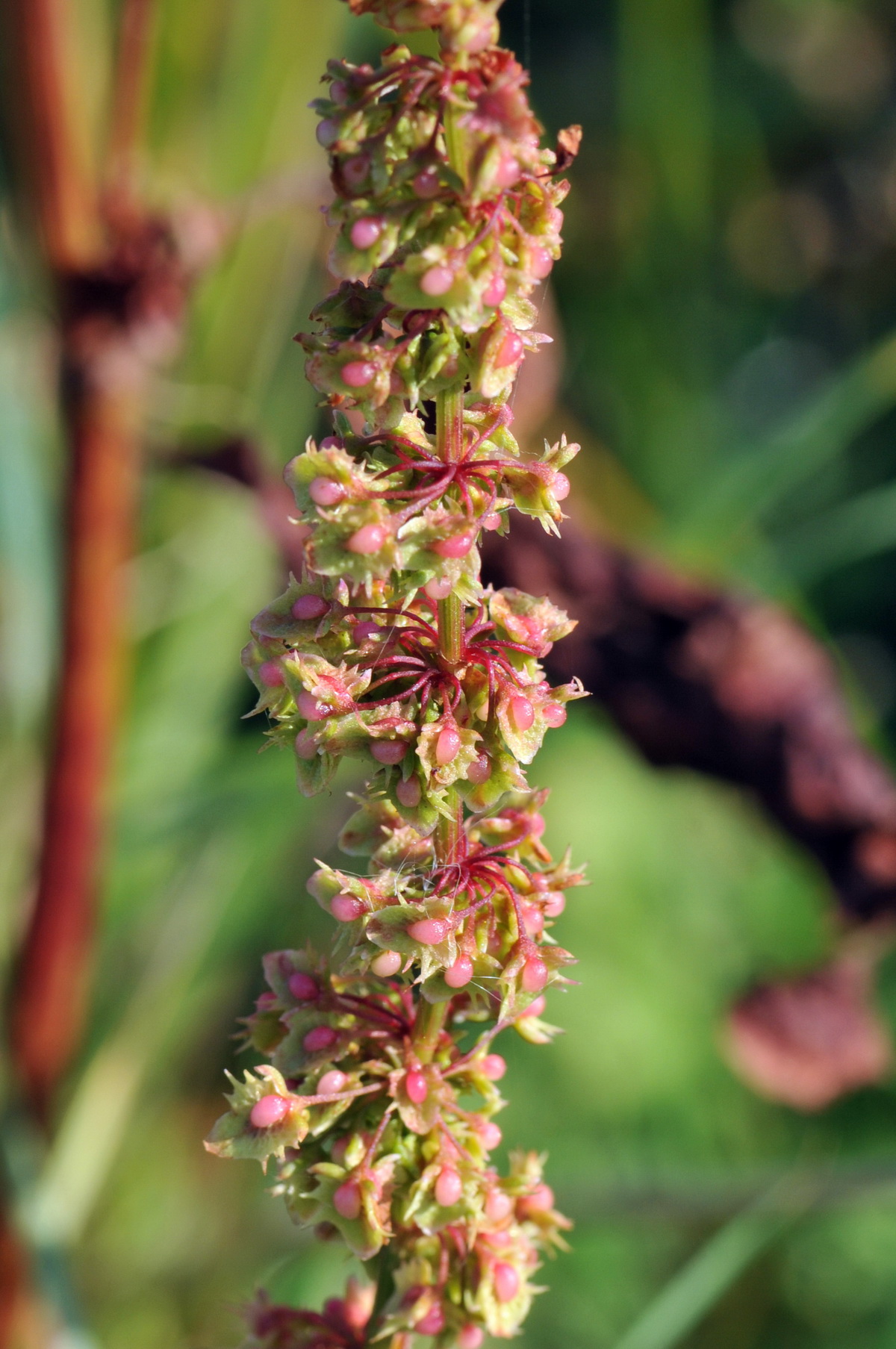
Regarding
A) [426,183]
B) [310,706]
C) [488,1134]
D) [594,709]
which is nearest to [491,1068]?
[488,1134]

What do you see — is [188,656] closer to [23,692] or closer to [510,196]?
[23,692]

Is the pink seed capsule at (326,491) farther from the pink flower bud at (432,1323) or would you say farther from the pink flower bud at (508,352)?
the pink flower bud at (432,1323)

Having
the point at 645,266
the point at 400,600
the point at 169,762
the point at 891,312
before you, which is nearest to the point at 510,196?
the point at 400,600

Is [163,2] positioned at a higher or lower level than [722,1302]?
higher

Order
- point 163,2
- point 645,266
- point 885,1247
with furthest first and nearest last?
point 645,266 < point 885,1247 < point 163,2

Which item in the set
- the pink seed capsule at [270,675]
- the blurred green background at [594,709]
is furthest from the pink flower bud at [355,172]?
the blurred green background at [594,709]

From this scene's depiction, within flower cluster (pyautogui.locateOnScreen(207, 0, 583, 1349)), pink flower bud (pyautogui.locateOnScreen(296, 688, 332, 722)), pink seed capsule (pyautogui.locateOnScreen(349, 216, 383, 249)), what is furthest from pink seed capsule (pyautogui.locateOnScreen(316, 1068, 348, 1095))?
pink seed capsule (pyautogui.locateOnScreen(349, 216, 383, 249))
